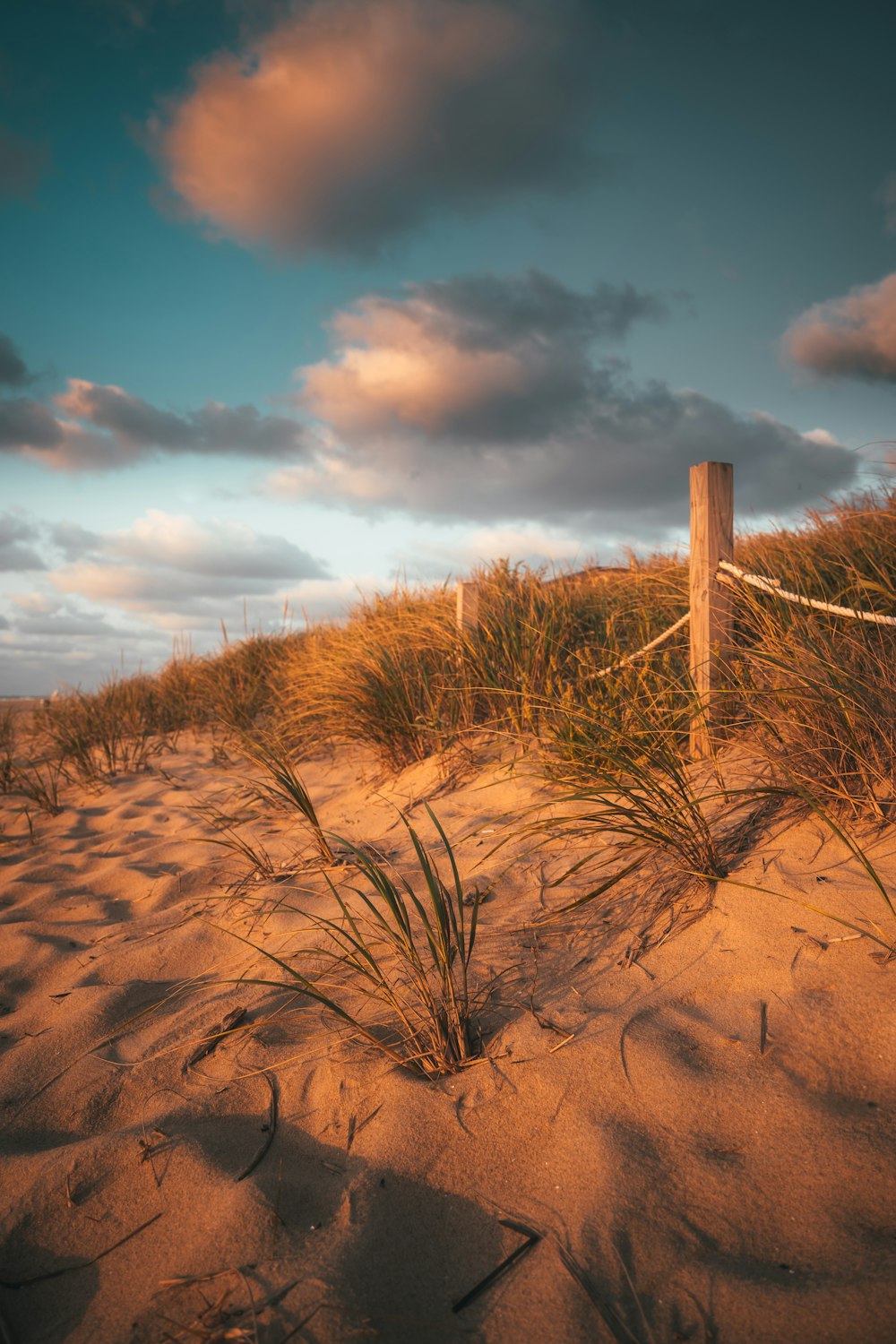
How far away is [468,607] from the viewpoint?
5.17m

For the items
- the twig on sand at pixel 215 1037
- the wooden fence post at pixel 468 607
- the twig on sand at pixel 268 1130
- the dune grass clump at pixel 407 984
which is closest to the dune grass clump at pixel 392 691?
the wooden fence post at pixel 468 607

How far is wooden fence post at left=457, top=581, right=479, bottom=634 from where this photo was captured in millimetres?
5141

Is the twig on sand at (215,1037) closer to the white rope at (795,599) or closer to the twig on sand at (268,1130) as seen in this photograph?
the twig on sand at (268,1130)

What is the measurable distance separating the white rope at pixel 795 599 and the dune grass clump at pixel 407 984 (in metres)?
1.93

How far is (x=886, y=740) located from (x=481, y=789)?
6.13 feet

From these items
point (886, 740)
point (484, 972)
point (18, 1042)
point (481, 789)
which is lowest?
point (18, 1042)

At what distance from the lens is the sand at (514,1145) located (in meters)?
1.24

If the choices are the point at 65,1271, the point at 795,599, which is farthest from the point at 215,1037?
the point at 795,599

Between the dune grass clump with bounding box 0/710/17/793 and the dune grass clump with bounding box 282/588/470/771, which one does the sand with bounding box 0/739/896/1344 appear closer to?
the dune grass clump with bounding box 282/588/470/771

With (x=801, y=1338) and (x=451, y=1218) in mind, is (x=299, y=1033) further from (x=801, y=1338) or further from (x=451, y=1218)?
(x=801, y=1338)

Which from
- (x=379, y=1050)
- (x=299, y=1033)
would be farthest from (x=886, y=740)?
(x=299, y=1033)

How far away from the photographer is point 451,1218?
4.61 feet

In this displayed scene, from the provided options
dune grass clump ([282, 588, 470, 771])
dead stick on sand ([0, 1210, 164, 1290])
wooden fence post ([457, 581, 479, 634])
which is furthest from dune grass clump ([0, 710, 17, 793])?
dead stick on sand ([0, 1210, 164, 1290])

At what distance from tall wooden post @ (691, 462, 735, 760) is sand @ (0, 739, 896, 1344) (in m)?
1.03
